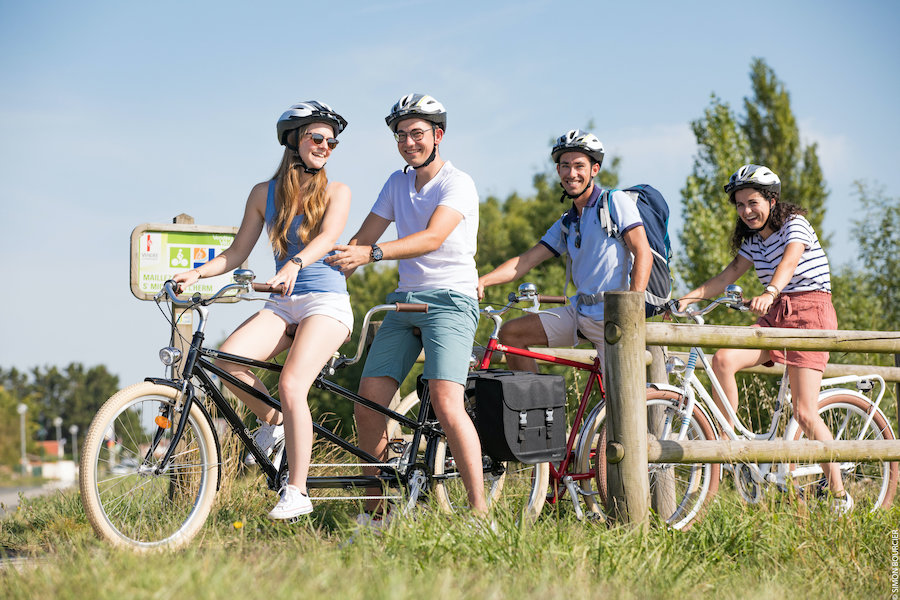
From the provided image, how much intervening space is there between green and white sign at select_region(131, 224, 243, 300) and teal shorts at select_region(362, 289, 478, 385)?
2.48 metres

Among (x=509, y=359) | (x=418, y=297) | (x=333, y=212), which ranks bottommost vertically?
(x=509, y=359)

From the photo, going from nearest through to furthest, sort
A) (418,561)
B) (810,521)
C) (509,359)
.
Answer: (418,561) → (810,521) → (509,359)

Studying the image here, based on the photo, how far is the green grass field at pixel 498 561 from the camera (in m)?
2.96

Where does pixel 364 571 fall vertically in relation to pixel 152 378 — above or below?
below

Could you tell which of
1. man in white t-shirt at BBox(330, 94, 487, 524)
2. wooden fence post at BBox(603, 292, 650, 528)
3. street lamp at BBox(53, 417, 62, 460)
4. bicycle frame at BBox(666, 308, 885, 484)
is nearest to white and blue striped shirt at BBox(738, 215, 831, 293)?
bicycle frame at BBox(666, 308, 885, 484)

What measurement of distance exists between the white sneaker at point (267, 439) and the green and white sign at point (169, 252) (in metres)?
2.66

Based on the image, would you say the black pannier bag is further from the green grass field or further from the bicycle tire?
the green grass field

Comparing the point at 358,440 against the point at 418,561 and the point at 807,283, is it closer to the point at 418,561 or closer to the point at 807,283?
the point at 418,561

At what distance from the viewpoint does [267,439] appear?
4.48 metres

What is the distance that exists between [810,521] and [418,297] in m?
2.17

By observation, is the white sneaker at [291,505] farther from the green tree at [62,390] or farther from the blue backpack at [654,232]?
the green tree at [62,390]

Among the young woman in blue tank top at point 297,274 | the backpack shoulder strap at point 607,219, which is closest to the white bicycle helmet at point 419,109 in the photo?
the young woman in blue tank top at point 297,274

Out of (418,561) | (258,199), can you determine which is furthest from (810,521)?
(258,199)

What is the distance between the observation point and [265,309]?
457 cm
